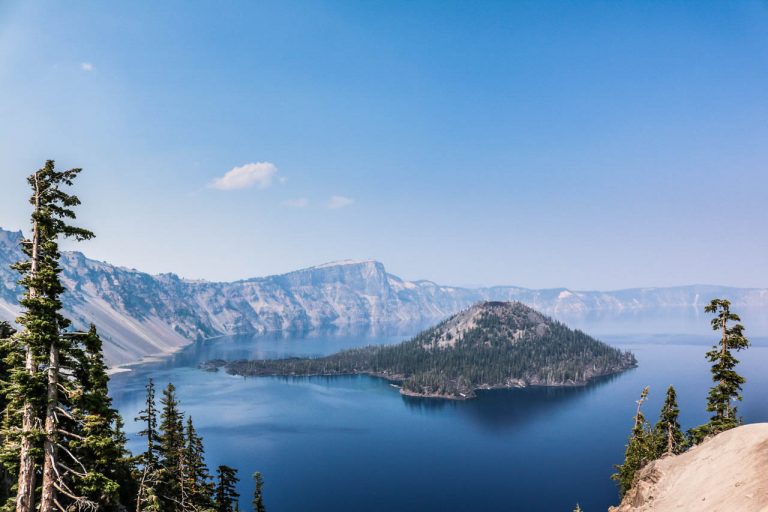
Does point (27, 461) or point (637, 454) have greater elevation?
point (27, 461)

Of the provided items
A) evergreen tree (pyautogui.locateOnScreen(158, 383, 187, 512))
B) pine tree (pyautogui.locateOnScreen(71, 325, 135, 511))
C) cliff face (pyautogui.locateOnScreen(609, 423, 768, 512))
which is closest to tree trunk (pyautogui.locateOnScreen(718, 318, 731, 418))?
cliff face (pyautogui.locateOnScreen(609, 423, 768, 512))

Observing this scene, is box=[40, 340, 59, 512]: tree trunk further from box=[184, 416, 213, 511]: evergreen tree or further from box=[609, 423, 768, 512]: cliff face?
box=[609, 423, 768, 512]: cliff face

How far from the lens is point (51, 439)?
15.5 meters

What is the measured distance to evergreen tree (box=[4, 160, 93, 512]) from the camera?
15.3 metres

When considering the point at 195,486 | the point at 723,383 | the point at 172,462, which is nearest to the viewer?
the point at 195,486

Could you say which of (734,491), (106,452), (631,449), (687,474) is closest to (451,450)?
(631,449)

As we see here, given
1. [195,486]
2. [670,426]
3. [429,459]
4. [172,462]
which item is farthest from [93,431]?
[429,459]

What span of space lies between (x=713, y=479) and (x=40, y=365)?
46.3 metres

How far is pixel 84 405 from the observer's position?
52.9ft

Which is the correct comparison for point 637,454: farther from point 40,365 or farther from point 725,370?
point 40,365

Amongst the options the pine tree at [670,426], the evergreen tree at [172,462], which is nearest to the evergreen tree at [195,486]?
the evergreen tree at [172,462]

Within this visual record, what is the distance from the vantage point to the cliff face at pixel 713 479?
95.8ft

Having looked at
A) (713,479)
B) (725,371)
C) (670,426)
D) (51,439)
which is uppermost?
(51,439)

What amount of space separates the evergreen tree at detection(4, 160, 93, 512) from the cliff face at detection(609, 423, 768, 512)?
36103 millimetres
